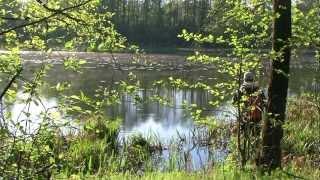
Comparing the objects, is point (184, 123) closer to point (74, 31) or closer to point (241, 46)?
point (241, 46)

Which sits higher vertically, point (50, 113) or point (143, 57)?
point (143, 57)

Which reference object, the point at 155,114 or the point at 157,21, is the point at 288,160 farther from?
the point at 157,21

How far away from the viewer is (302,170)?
307 inches

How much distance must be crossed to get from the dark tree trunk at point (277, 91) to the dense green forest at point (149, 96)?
0.5 inches

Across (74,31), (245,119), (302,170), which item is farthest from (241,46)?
(74,31)

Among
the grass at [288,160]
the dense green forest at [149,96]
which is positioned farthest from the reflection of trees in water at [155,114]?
the grass at [288,160]

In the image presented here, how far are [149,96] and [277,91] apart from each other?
1.95m

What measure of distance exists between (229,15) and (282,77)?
43.5 inches

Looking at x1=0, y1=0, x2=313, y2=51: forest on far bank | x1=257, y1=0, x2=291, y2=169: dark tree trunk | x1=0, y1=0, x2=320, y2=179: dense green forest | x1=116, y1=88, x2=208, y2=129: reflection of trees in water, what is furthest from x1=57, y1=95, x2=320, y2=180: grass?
x1=0, y1=0, x2=313, y2=51: forest on far bank

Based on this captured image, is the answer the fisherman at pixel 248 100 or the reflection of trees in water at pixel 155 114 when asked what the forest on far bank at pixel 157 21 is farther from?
the fisherman at pixel 248 100

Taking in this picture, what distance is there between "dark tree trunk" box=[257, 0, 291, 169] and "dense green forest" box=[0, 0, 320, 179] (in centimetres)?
1

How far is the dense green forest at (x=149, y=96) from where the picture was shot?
14.1ft

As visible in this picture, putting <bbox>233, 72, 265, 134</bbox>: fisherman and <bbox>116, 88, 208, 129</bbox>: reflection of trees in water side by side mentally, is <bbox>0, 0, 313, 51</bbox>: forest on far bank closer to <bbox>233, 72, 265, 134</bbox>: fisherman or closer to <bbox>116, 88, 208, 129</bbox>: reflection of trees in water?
<bbox>116, 88, 208, 129</bbox>: reflection of trees in water

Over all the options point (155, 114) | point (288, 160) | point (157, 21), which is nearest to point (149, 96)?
point (288, 160)
